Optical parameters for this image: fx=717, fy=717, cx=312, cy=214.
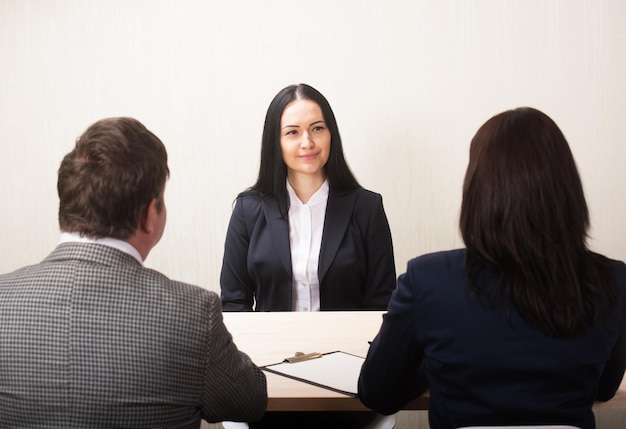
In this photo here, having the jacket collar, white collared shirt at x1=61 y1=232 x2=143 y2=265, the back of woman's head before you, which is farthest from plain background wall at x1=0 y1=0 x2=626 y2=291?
white collared shirt at x1=61 y1=232 x2=143 y2=265

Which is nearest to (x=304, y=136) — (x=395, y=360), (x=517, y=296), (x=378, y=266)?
(x=378, y=266)

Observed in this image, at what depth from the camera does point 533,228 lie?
143 centimetres

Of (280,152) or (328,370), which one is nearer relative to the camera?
(328,370)

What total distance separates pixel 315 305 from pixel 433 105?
Result: 1.23m

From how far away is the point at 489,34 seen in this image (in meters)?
3.55

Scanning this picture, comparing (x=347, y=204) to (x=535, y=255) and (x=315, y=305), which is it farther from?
(x=535, y=255)

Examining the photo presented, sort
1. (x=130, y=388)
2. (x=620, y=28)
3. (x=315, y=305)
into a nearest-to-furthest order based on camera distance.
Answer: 1. (x=130, y=388)
2. (x=315, y=305)
3. (x=620, y=28)

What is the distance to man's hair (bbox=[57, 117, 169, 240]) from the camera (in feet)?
4.68

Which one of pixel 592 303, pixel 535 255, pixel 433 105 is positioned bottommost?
pixel 592 303

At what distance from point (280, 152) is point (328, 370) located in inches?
57.7

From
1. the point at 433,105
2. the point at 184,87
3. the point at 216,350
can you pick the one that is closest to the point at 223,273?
the point at 184,87

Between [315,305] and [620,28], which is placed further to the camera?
[620,28]

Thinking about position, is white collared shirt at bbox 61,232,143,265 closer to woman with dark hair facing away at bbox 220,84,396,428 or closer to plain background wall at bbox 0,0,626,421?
woman with dark hair facing away at bbox 220,84,396,428

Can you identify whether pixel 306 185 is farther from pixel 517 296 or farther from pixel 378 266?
pixel 517 296
